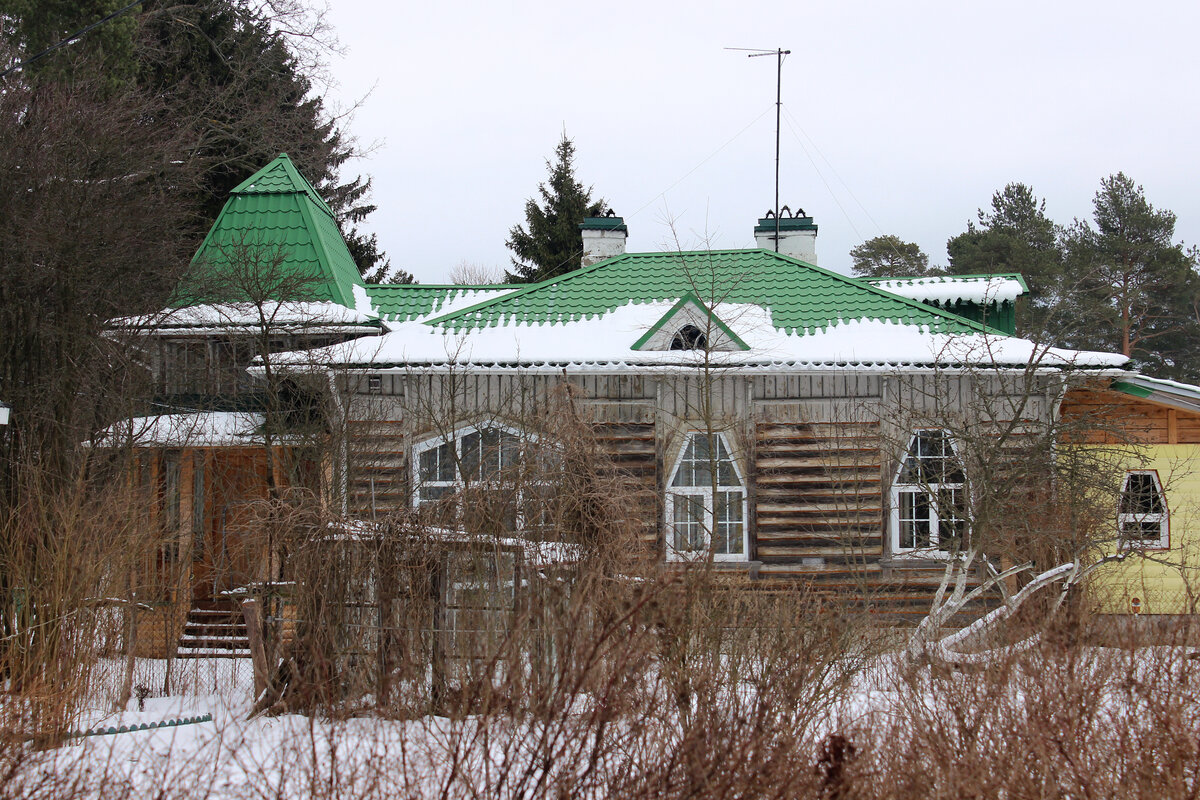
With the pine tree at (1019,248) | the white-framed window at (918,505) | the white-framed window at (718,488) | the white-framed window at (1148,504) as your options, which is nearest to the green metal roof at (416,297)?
the white-framed window at (718,488)

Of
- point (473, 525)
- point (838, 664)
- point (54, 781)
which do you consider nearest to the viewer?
point (54, 781)

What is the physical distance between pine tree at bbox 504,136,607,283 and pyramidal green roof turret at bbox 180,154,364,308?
14.3 m

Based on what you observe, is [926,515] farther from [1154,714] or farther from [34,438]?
[34,438]

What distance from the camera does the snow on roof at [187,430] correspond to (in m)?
12.2

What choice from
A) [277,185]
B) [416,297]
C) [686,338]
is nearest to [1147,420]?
[686,338]

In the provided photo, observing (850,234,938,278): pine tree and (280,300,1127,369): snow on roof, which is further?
(850,234,938,278): pine tree

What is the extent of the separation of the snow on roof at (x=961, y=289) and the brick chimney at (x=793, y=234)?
1506mm

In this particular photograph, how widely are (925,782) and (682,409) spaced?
796 cm

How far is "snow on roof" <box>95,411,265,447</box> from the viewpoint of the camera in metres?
12.2

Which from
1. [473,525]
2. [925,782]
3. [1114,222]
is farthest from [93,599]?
[1114,222]

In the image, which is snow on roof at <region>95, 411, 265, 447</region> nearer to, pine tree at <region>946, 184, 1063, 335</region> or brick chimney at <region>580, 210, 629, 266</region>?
brick chimney at <region>580, 210, 629, 266</region>

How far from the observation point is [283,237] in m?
15.9

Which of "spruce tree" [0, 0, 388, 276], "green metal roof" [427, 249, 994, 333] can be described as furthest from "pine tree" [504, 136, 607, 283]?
"green metal roof" [427, 249, 994, 333]

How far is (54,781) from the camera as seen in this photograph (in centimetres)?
550
